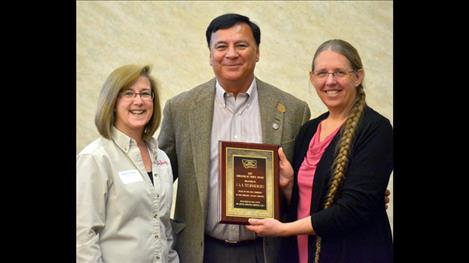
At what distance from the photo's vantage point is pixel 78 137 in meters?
6.60

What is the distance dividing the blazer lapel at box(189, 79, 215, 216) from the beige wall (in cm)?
246

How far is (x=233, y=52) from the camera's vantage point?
13.6ft

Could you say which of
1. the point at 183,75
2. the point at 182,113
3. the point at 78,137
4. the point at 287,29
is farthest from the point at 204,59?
the point at 182,113

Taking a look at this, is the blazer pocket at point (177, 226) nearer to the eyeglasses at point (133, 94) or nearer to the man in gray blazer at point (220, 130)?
the man in gray blazer at point (220, 130)

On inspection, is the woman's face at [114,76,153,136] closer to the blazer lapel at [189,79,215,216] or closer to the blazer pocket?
the blazer lapel at [189,79,215,216]

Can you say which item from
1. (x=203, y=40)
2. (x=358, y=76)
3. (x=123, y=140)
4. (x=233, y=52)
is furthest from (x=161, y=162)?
(x=203, y=40)

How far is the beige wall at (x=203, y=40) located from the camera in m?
6.71

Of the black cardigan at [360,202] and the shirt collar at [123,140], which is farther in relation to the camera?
the shirt collar at [123,140]

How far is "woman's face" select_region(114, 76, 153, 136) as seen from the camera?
12.7ft

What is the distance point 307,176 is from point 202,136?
60 cm

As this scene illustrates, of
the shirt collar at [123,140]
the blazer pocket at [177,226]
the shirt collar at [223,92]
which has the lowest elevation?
the blazer pocket at [177,226]

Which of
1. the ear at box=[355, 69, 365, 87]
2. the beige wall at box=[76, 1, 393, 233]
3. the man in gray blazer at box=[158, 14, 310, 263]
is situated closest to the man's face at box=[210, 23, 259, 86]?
the man in gray blazer at box=[158, 14, 310, 263]

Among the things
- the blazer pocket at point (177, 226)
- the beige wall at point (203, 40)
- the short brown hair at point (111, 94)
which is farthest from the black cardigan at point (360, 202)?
the beige wall at point (203, 40)

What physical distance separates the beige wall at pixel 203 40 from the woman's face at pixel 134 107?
2.77 m
